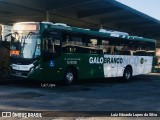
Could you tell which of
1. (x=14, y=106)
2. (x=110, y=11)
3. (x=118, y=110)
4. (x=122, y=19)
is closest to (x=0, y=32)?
(x=14, y=106)

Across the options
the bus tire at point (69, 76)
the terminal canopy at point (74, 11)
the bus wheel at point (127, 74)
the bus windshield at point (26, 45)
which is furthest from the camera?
the terminal canopy at point (74, 11)

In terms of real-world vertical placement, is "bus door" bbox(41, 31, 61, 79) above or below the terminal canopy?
below

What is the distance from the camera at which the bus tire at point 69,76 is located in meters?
17.6

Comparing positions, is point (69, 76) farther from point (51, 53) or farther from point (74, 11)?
point (74, 11)

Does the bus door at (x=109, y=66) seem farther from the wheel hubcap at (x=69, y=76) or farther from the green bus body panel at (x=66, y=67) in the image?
the wheel hubcap at (x=69, y=76)

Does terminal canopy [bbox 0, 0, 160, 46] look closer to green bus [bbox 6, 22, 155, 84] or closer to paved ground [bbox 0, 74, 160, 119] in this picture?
green bus [bbox 6, 22, 155, 84]

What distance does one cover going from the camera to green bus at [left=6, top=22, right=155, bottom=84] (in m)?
16.2

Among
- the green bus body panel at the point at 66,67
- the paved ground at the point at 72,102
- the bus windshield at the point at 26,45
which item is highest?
the bus windshield at the point at 26,45

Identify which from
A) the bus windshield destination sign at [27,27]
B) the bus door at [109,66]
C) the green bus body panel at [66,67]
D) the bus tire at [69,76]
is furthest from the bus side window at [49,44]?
the bus door at [109,66]

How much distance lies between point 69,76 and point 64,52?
130 cm

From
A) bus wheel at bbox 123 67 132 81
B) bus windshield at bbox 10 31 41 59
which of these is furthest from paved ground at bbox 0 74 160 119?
bus wheel at bbox 123 67 132 81

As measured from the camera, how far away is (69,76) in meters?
17.7

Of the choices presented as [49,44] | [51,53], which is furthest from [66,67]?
[49,44]

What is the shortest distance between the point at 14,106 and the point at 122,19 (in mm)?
24506
